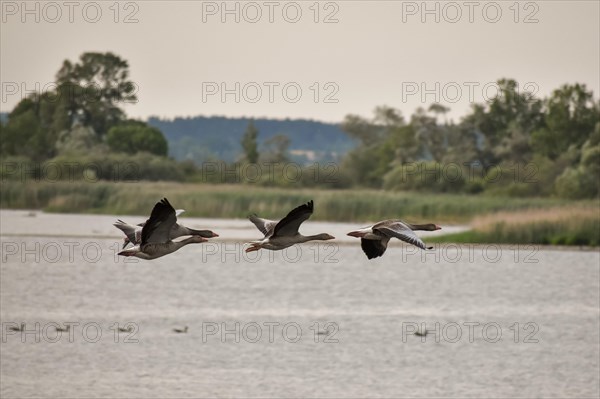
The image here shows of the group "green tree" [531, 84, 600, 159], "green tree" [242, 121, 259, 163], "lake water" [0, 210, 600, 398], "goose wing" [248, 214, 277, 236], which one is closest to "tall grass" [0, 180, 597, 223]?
"lake water" [0, 210, 600, 398]

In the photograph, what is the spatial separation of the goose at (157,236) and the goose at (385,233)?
61.6 inches

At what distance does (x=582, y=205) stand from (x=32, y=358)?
3012 centimetres

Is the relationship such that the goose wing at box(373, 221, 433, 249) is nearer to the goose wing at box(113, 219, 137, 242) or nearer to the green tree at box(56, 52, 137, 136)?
the goose wing at box(113, 219, 137, 242)

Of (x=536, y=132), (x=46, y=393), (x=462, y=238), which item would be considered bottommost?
(x=46, y=393)

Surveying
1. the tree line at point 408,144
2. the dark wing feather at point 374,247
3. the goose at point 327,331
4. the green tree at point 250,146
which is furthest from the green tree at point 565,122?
the dark wing feather at point 374,247

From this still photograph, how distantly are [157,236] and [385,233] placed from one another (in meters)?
1.92

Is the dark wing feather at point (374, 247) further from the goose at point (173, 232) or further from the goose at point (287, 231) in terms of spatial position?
the goose at point (173, 232)

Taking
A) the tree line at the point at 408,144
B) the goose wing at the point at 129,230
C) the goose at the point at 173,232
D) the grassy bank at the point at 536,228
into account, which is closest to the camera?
the goose at the point at 173,232

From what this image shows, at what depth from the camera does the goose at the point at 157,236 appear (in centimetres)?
1153

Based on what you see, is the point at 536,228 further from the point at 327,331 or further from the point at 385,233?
the point at 385,233

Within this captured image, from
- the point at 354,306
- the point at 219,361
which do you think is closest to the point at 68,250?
the point at 354,306

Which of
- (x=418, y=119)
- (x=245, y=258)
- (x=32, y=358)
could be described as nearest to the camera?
(x=32, y=358)

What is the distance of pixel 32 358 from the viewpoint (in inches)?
1687

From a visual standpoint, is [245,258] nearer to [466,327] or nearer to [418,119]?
[466,327]
